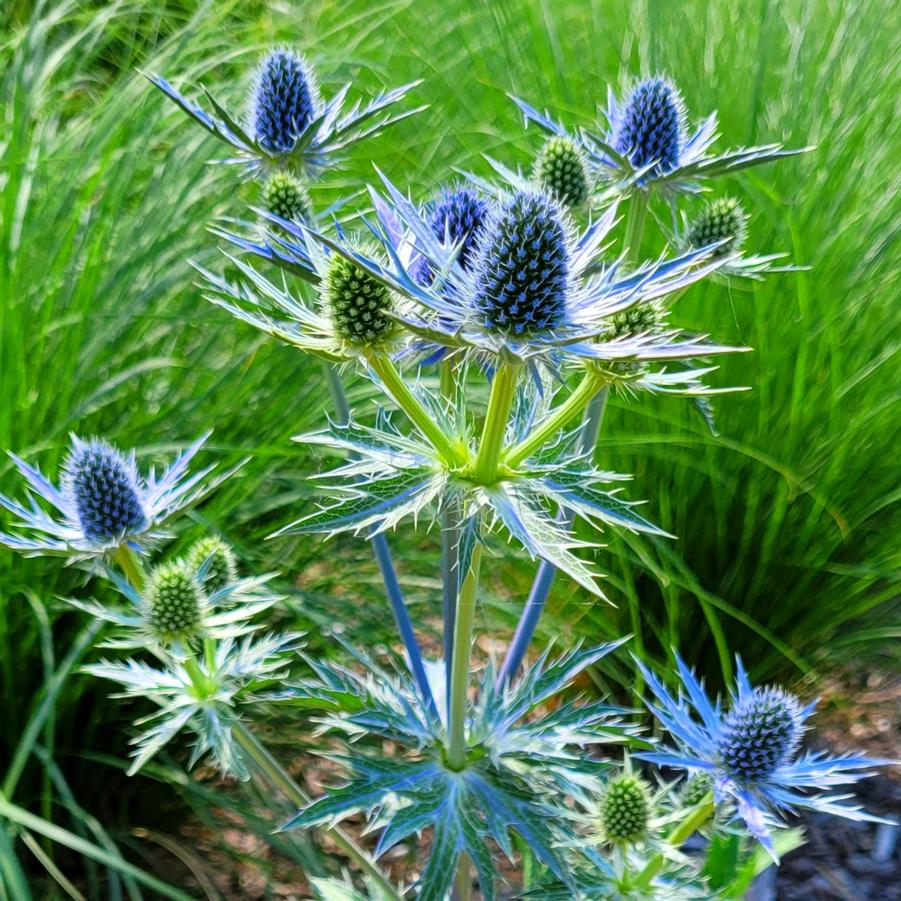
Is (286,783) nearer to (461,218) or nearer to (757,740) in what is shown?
(757,740)

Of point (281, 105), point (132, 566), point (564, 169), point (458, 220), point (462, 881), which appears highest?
point (281, 105)

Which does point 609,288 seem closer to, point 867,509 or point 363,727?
point 363,727

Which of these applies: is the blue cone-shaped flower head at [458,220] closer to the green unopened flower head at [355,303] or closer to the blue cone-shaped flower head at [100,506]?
the green unopened flower head at [355,303]

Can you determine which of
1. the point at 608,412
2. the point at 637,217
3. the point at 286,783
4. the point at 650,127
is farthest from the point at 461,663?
the point at 608,412

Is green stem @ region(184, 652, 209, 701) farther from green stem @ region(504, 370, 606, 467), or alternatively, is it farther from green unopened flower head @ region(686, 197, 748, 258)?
green unopened flower head @ region(686, 197, 748, 258)

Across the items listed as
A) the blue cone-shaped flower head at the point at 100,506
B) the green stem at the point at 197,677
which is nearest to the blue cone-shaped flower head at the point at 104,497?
the blue cone-shaped flower head at the point at 100,506
